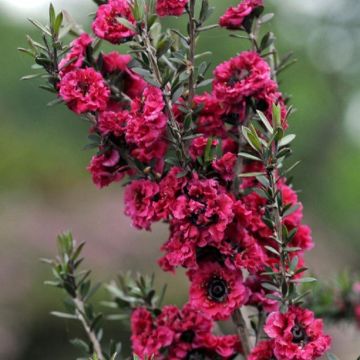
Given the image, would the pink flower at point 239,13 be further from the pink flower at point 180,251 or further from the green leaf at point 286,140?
the pink flower at point 180,251

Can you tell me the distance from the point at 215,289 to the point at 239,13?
0.49 m

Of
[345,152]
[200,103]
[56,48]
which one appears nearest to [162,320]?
[200,103]

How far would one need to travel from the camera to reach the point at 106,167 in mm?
1220

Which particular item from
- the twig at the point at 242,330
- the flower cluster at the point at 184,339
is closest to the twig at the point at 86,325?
the flower cluster at the point at 184,339

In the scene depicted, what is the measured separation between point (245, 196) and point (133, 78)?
30 centimetres

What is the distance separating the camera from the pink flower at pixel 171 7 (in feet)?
3.71

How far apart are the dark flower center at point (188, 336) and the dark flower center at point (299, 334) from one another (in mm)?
224

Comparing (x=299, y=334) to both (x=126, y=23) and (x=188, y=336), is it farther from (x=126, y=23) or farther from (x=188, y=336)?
(x=126, y=23)

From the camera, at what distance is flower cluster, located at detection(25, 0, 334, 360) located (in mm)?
1102

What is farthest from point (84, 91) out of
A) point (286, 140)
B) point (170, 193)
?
point (286, 140)

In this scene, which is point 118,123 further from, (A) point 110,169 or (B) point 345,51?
(B) point 345,51

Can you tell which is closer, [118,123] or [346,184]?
[118,123]

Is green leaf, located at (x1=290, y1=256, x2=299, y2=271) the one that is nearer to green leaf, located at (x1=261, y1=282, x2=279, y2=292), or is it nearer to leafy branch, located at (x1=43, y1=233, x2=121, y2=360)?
green leaf, located at (x1=261, y1=282, x2=279, y2=292)

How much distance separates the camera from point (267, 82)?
118 centimetres
